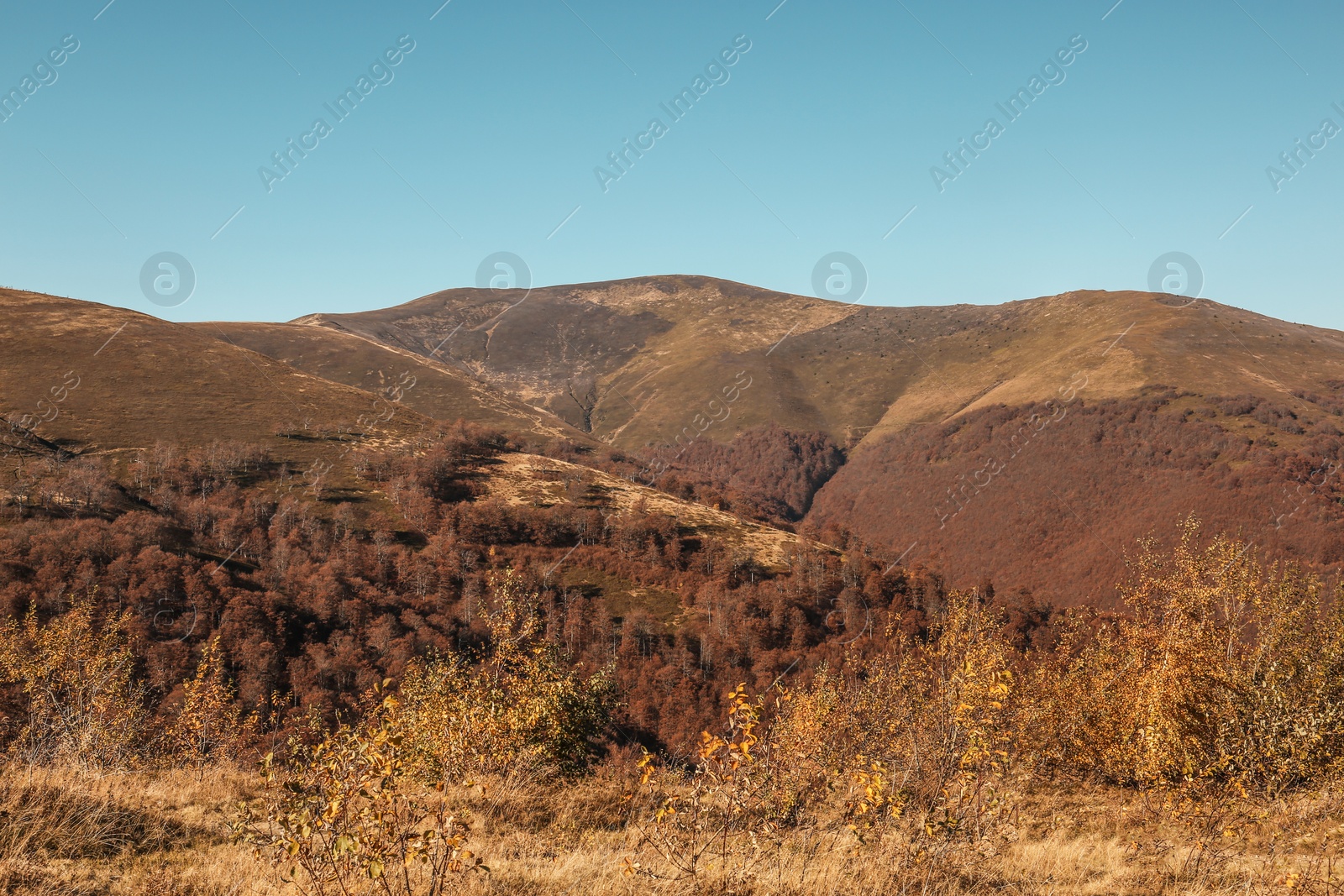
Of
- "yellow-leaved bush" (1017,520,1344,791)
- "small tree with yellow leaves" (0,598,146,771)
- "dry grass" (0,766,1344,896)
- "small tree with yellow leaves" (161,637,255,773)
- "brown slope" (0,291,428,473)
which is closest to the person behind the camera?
"dry grass" (0,766,1344,896)

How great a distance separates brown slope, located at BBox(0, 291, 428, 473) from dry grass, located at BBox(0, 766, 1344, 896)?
465 ft

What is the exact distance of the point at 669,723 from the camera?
102 metres

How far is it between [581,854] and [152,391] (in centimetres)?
18233

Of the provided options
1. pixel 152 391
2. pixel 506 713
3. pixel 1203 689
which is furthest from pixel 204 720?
pixel 152 391

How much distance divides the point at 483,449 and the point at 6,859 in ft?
535

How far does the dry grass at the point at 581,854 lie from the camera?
10.9 meters

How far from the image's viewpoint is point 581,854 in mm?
13320

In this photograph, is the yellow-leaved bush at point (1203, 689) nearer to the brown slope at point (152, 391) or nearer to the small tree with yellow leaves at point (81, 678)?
the small tree with yellow leaves at point (81, 678)

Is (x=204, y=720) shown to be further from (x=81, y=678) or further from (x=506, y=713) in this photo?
(x=506, y=713)

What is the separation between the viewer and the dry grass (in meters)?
10.9

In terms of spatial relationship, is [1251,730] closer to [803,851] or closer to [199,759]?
[803,851]

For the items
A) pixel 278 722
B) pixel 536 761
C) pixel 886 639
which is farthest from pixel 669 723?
pixel 536 761

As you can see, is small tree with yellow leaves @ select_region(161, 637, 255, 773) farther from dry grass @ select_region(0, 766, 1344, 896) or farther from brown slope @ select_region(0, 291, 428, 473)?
brown slope @ select_region(0, 291, 428, 473)

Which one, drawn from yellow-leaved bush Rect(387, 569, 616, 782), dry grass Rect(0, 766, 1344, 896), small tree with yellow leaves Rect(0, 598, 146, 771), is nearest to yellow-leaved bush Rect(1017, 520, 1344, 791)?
dry grass Rect(0, 766, 1344, 896)
